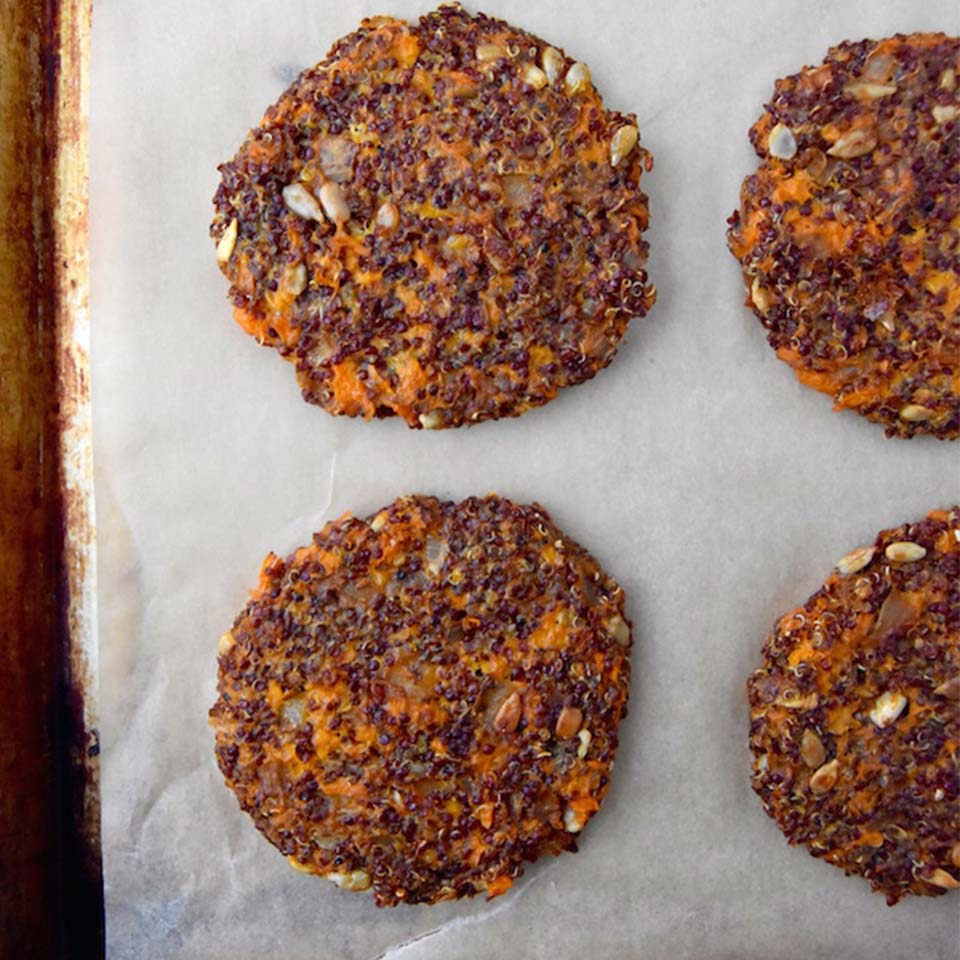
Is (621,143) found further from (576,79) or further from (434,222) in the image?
(434,222)

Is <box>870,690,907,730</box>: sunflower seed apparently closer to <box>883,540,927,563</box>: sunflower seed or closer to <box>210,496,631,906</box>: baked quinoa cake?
<box>883,540,927,563</box>: sunflower seed

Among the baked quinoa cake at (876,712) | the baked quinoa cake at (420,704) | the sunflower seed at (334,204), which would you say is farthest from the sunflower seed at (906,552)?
the sunflower seed at (334,204)

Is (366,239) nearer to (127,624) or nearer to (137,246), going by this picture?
(137,246)

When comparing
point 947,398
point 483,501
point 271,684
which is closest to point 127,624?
point 271,684

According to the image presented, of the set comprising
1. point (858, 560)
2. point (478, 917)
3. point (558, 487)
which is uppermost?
point (558, 487)

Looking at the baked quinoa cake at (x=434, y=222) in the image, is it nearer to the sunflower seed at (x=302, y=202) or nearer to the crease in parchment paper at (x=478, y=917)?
the sunflower seed at (x=302, y=202)

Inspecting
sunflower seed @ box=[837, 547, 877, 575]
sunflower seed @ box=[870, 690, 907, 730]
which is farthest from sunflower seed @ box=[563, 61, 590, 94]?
sunflower seed @ box=[870, 690, 907, 730]

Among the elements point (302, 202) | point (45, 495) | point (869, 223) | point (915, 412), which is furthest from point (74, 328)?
point (915, 412)
